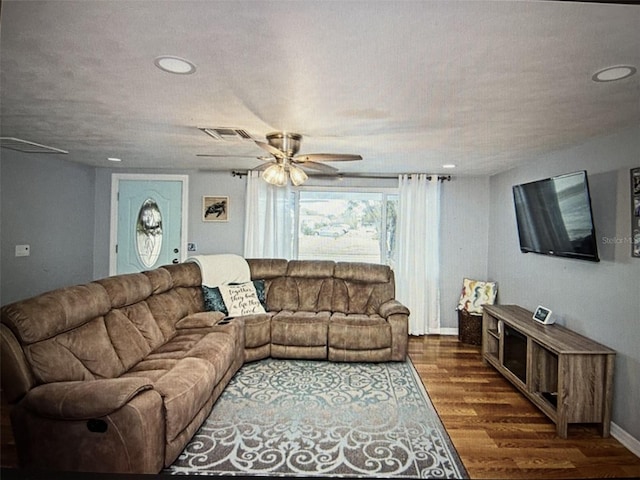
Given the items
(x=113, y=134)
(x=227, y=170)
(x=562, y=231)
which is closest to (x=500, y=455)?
(x=562, y=231)

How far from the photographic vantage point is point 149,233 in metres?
3.94

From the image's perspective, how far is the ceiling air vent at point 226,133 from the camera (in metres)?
2.54

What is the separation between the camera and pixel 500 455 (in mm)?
1910

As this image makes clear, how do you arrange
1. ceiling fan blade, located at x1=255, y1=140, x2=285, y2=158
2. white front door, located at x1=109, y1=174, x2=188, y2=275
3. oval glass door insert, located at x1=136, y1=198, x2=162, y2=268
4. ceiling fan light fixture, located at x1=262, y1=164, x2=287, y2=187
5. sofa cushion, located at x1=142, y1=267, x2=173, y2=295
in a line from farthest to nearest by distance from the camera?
oval glass door insert, located at x1=136, y1=198, x2=162, y2=268
white front door, located at x1=109, y1=174, x2=188, y2=275
sofa cushion, located at x1=142, y1=267, x2=173, y2=295
ceiling fan light fixture, located at x1=262, y1=164, x2=287, y2=187
ceiling fan blade, located at x1=255, y1=140, x2=285, y2=158

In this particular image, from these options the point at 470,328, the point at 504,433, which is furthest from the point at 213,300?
the point at 470,328

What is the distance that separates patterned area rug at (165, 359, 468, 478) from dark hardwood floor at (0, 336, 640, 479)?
0.13 metres

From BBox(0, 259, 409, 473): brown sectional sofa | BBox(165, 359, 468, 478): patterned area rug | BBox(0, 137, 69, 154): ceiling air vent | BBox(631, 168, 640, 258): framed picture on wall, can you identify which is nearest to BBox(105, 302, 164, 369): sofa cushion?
BBox(0, 259, 409, 473): brown sectional sofa

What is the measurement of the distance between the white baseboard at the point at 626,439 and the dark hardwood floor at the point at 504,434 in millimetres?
44

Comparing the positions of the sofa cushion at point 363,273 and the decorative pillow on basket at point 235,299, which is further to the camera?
the sofa cushion at point 363,273

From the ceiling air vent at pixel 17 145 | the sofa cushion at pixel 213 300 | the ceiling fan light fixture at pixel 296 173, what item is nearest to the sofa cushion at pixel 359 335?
the sofa cushion at pixel 213 300

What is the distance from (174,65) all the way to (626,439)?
10.7ft

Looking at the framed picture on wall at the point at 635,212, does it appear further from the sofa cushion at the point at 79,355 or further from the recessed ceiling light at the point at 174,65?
the sofa cushion at the point at 79,355

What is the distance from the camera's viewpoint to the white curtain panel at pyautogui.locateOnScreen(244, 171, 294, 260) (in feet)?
15.1

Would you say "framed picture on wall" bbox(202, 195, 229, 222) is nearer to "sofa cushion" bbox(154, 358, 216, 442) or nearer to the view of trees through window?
the view of trees through window
